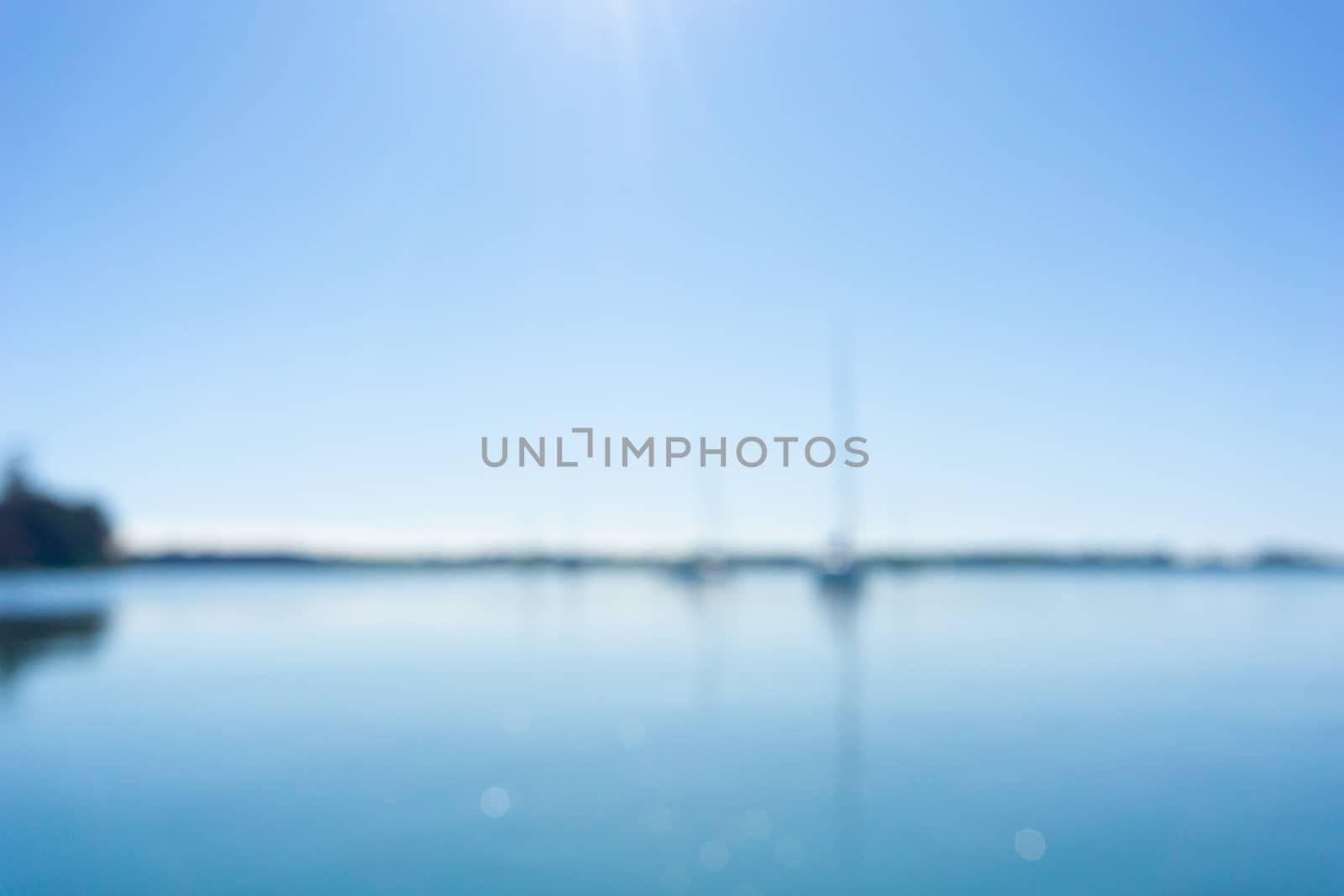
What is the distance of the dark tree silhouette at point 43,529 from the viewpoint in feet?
204

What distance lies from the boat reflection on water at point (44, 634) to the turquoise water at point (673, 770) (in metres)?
0.61

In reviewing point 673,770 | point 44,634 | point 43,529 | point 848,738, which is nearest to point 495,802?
point 673,770

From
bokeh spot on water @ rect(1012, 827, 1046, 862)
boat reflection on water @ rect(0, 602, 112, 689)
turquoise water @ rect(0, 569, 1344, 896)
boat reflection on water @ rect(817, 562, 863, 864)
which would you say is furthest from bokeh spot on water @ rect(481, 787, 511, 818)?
boat reflection on water @ rect(0, 602, 112, 689)

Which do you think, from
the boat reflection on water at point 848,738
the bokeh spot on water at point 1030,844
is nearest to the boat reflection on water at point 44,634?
the boat reflection on water at point 848,738

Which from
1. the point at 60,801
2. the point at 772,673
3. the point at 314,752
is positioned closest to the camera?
the point at 60,801

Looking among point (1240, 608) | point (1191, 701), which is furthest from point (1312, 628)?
point (1191, 701)

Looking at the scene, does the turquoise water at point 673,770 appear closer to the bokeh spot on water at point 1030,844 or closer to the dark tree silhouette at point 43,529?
the bokeh spot on water at point 1030,844

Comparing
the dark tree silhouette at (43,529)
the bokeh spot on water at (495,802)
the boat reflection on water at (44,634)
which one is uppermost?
the dark tree silhouette at (43,529)

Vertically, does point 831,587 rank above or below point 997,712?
above

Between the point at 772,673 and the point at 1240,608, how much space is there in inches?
2153

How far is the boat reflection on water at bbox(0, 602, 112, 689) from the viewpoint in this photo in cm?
2738

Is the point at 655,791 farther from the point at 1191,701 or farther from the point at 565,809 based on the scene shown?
the point at 1191,701

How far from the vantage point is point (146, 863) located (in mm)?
9891

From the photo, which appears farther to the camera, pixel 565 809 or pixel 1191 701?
pixel 1191 701
